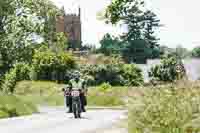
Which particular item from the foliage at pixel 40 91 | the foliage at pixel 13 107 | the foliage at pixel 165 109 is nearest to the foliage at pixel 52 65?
the foliage at pixel 40 91

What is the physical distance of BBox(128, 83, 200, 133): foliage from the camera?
1331 cm

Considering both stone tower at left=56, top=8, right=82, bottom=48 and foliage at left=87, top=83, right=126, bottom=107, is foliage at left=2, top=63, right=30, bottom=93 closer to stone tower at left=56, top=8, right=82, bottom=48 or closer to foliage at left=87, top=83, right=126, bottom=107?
foliage at left=87, top=83, right=126, bottom=107

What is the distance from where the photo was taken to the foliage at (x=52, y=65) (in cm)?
6800

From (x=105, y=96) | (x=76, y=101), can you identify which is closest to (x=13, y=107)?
(x=76, y=101)

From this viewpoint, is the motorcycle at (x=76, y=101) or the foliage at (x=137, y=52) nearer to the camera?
the motorcycle at (x=76, y=101)

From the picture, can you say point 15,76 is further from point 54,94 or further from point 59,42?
point 54,94

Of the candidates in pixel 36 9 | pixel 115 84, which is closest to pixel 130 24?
pixel 115 84

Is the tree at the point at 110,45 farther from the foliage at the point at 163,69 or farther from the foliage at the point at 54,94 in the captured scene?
the foliage at the point at 54,94

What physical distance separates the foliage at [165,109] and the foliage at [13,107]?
14.7m

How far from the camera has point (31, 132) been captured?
65.4ft

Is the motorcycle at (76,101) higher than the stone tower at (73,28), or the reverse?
the stone tower at (73,28)

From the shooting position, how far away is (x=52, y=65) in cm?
6869

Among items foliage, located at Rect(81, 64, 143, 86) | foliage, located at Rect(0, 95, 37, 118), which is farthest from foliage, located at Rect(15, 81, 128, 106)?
foliage, located at Rect(0, 95, 37, 118)

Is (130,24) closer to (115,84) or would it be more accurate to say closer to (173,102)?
(115,84)
